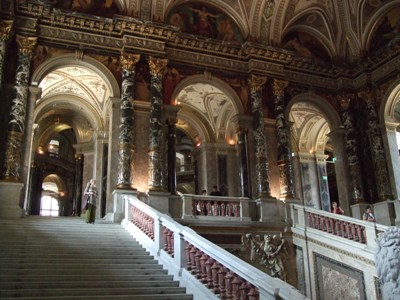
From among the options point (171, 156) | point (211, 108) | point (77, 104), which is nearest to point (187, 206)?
point (171, 156)

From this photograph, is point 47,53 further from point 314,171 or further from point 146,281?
point 314,171

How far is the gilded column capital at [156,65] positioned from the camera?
44.8 ft

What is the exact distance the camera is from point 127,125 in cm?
1284

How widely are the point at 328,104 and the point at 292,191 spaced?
4372 millimetres

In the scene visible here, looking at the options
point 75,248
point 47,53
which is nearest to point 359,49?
point 47,53

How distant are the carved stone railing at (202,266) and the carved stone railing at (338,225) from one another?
16.6ft

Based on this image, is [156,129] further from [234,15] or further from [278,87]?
[234,15]

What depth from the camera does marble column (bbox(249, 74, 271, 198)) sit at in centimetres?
1397

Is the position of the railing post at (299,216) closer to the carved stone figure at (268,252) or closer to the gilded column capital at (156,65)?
the carved stone figure at (268,252)

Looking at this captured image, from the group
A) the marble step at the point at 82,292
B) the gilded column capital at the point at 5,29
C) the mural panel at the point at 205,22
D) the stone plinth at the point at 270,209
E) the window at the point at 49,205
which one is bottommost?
the marble step at the point at 82,292

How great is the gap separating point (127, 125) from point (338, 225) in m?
6.57

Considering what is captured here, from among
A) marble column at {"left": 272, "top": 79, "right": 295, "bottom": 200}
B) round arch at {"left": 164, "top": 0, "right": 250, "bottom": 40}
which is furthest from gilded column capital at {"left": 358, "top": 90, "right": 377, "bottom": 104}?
round arch at {"left": 164, "top": 0, "right": 250, "bottom": 40}

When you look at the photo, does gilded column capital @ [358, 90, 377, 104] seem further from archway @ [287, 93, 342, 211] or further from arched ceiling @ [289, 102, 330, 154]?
arched ceiling @ [289, 102, 330, 154]

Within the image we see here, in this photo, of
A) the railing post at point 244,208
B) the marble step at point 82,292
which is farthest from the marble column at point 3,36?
the railing post at point 244,208
